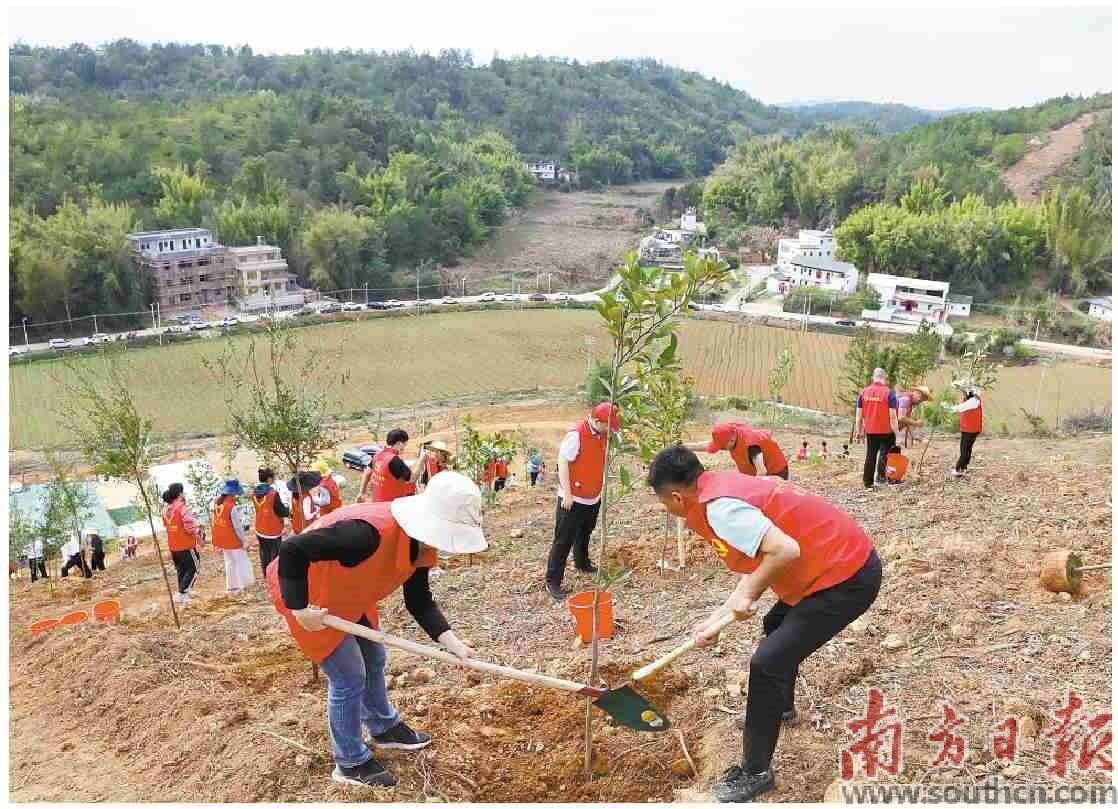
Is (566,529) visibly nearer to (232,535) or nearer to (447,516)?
(447,516)

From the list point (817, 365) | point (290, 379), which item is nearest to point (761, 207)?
point (817, 365)

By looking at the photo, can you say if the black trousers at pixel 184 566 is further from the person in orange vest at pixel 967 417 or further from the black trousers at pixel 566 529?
the person in orange vest at pixel 967 417

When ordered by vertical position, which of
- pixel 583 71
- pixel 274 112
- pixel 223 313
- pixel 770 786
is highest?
pixel 583 71

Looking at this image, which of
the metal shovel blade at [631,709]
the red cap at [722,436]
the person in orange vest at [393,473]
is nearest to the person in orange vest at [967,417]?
the red cap at [722,436]

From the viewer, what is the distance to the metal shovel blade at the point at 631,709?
146 inches

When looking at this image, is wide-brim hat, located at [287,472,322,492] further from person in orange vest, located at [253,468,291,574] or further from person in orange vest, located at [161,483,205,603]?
person in orange vest, located at [161,483,205,603]

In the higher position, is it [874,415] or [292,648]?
[874,415]

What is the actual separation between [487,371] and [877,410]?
24.5m

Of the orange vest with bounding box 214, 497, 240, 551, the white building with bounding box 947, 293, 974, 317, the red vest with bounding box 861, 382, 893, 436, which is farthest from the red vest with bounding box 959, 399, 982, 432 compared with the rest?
the white building with bounding box 947, 293, 974, 317

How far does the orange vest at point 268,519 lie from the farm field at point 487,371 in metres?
18.2

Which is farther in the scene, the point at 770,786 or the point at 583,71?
the point at 583,71

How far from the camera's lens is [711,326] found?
1565 inches

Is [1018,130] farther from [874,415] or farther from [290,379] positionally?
[874,415]

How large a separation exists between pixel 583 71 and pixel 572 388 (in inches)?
5045
